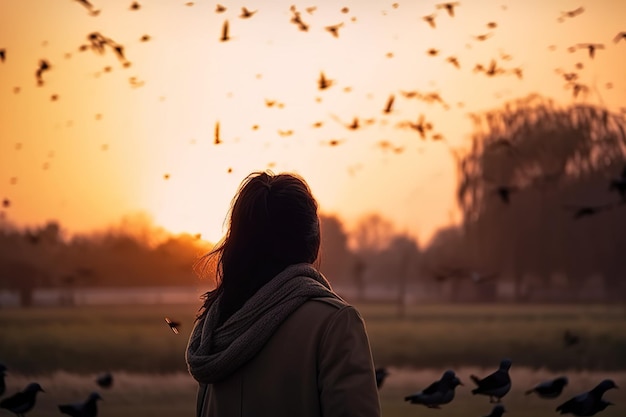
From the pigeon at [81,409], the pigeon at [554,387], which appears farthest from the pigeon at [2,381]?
the pigeon at [554,387]

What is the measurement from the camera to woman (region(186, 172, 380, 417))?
275 cm

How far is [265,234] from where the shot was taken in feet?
9.66

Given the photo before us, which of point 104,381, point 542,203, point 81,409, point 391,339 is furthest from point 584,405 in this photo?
point 542,203

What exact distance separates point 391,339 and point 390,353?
9.51 feet

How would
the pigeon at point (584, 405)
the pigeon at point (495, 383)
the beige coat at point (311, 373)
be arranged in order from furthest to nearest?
the pigeon at point (584, 405) → the pigeon at point (495, 383) → the beige coat at point (311, 373)

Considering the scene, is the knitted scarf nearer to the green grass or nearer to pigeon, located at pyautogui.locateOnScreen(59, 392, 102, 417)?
pigeon, located at pyautogui.locateOnScreen(59, 392, 102, 417)

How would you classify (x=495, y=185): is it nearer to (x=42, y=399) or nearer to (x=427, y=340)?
(x=427, y=340)

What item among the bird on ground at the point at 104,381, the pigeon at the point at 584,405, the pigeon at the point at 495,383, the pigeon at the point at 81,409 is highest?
the pigeon at the point at 495,383

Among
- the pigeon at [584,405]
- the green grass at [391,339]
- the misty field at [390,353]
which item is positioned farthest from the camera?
the green grass at [391,339]

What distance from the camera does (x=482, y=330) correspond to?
81.9 feet

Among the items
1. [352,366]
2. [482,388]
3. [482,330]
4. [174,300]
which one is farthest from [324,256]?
[174,300]

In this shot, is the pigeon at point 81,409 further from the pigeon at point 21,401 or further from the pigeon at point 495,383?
the pigeon at point 495,383

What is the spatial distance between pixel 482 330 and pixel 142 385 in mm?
11829

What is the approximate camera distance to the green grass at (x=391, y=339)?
1720 cm
